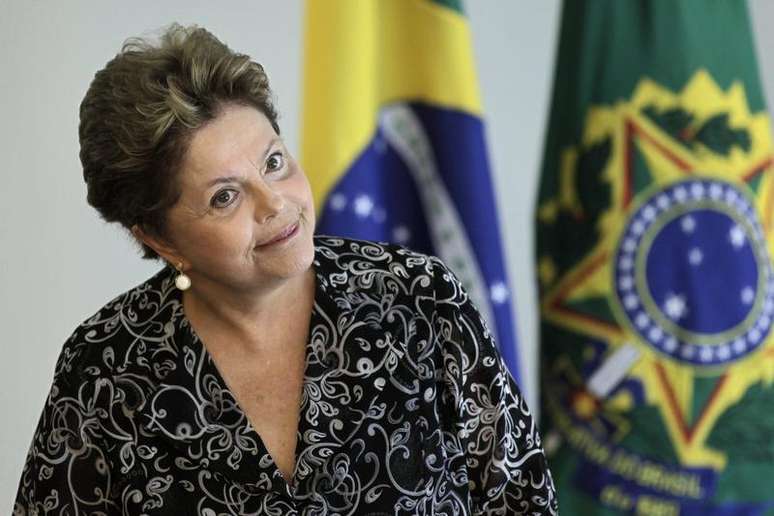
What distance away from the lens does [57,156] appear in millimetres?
2232

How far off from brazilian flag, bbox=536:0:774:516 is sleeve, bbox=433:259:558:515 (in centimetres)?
90

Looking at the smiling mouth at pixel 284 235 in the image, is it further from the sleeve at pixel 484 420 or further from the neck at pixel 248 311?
the sleeve at pixel 484 420

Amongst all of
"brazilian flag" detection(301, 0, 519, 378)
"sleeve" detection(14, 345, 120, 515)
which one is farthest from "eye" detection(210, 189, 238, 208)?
"brazilian flag" detection(301, 0, 519, 378)

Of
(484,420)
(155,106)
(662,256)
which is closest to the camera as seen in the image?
(155,106)

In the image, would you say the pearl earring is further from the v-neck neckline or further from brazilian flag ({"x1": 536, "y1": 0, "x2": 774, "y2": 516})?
brazilian flag ({"x1": 536, "y1": 0, "x2": 774, "y2": 516})

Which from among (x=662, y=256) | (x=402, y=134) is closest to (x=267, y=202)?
(x=402, y=134)

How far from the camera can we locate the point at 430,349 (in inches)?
54.4

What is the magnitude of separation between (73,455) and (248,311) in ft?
0.90

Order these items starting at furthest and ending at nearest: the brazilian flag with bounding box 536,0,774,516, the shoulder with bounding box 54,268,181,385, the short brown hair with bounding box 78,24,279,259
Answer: the brazilian flag with bounding box 536,0,774,516, the shoulder with bounding box 54,268,181,385, the short brown hair with bounding box 78,24,279,259

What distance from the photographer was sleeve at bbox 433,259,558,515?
137 centimetres

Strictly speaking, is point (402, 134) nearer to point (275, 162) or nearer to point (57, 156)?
point (57, 156)

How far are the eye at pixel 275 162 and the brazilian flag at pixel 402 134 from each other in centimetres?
88

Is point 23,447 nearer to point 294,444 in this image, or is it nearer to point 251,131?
point 294,444

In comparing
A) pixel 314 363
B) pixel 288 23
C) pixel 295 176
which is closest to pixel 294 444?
pixel 314 363
